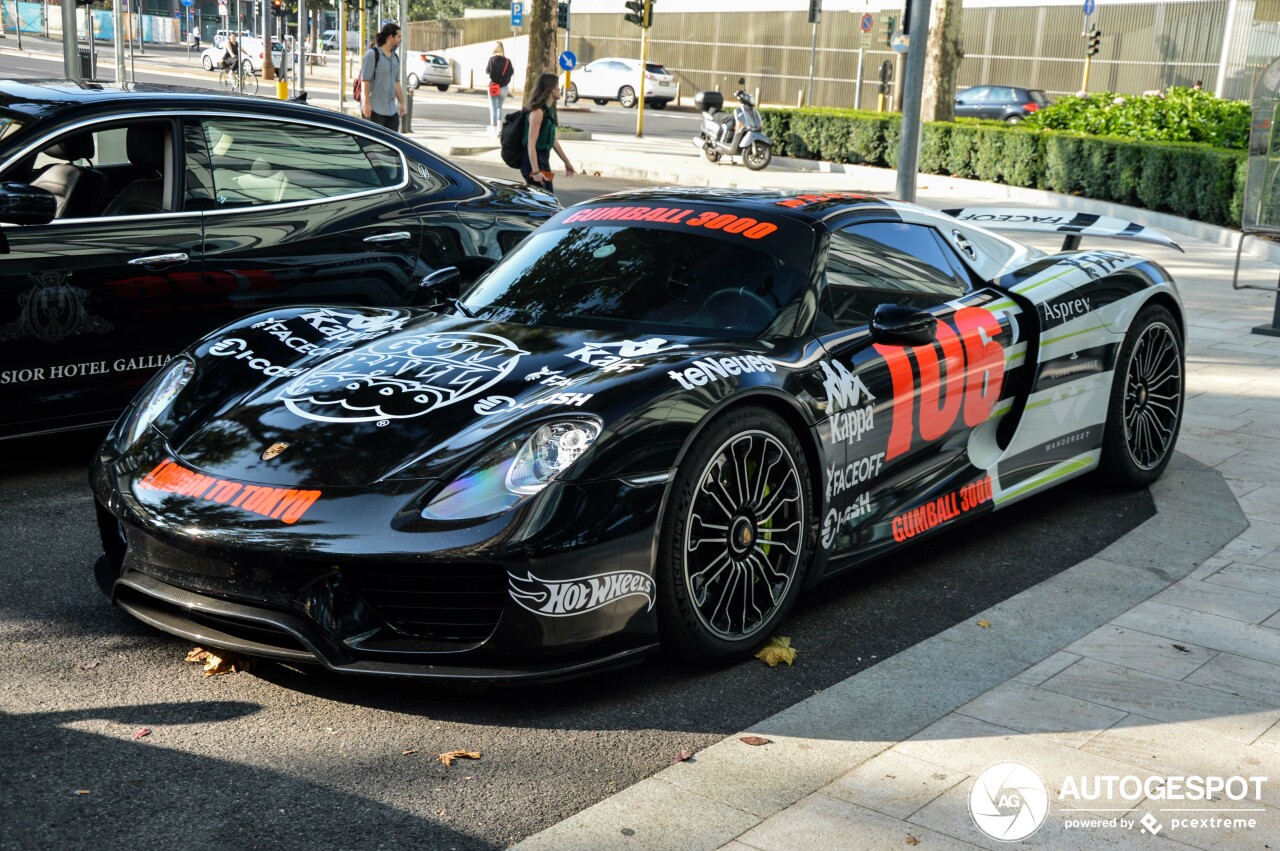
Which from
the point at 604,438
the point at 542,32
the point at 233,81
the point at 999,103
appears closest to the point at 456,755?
the point at 604,438

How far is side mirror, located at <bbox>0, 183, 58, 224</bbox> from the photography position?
5461 millimetres

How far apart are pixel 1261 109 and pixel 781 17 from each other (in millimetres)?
45141

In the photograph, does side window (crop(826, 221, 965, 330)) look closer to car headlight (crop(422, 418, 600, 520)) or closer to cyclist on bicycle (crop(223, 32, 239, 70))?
car headlight (crop(422, 418, 600, 520))

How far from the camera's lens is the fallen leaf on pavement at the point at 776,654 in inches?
170

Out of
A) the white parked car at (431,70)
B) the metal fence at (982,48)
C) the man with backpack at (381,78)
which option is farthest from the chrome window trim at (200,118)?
the white parked car at (431,70)

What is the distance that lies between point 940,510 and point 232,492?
8.22ft

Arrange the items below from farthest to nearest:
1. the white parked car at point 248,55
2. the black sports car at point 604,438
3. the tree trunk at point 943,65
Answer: the white parked car at point 248,55 < the tree trunk at point 943,65 < the black sports car at point 604,438

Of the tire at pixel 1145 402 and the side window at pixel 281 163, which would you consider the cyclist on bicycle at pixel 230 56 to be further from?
the tire at pixel 1145 402

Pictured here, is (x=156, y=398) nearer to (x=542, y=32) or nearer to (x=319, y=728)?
(x=319, y=728)

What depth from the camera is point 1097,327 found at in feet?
19.1

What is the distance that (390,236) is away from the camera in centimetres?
680

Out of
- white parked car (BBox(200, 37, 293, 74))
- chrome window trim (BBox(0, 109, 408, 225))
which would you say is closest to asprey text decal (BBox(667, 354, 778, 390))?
chrome window trim (BBox(0, 109, 408, 225))

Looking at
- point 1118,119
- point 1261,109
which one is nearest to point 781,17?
point 1118,119

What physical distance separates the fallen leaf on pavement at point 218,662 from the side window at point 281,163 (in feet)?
9.08
